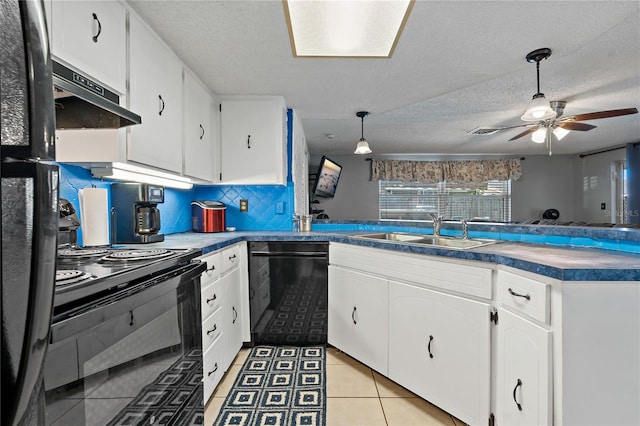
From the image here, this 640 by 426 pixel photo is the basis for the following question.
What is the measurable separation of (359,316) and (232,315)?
83cm

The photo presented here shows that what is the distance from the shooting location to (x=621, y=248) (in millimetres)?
1407

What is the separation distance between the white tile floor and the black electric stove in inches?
36.9

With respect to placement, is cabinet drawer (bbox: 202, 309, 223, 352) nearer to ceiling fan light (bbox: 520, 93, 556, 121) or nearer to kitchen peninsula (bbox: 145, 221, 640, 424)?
kitchen peninsula (bbox: 145, 221, 640, 424)

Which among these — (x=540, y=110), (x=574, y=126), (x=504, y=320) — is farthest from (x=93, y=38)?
(x=574, y=126)

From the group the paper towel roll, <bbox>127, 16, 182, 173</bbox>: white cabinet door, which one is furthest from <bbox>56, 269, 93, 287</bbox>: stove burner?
<bbox>127, 16, 182, 173</bbox>: white cabinet door

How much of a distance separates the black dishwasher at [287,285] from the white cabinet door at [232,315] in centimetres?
12

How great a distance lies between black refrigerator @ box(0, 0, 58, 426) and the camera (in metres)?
0.36

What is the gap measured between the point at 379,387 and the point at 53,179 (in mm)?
1919

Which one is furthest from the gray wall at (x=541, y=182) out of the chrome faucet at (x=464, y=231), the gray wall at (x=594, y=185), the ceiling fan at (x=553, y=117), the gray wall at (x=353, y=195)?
the chrome faucet at (x=464, y=231)

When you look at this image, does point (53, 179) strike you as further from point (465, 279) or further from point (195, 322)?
point (465, 279)

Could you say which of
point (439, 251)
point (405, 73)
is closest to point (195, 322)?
point (439, 251)

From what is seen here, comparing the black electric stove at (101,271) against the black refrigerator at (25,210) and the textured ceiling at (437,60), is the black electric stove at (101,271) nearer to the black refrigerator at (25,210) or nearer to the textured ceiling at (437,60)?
the black refrigerator at (25,210)

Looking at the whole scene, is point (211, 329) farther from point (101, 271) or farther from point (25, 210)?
point (25, 210)

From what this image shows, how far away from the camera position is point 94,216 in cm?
148
